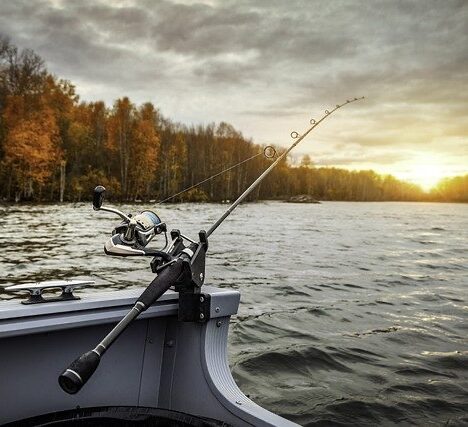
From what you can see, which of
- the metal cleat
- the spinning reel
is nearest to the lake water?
the spinning reel

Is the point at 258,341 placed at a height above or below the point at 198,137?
below

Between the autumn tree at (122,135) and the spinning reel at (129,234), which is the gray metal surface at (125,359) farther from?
the autumn tree at (122,135)

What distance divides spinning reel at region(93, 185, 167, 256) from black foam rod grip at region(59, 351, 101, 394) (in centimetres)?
64

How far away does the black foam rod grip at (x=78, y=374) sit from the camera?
179cm

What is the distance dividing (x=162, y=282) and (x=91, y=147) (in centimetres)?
5104

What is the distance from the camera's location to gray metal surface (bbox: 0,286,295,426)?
2.29 metres

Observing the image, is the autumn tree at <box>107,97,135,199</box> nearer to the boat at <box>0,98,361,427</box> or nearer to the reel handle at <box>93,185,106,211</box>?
the boat at <box>0,98,361,427</box>

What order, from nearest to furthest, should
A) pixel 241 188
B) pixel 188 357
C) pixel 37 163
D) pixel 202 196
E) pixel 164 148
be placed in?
pixel 188 357, pixel 37 163, pixel 202 196, pixel 164 148, pixel 241 188

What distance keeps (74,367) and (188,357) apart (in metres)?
1.05

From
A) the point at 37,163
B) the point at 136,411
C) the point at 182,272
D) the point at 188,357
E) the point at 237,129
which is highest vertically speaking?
the point at 237,129

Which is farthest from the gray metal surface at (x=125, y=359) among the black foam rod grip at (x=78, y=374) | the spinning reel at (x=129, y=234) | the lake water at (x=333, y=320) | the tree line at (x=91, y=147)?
the tree line at (x=91, y=147)

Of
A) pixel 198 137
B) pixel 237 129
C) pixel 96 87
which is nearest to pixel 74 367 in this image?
pixel 96 87

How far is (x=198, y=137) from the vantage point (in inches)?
2724

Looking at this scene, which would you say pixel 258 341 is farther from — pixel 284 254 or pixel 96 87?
pixel 96 87
